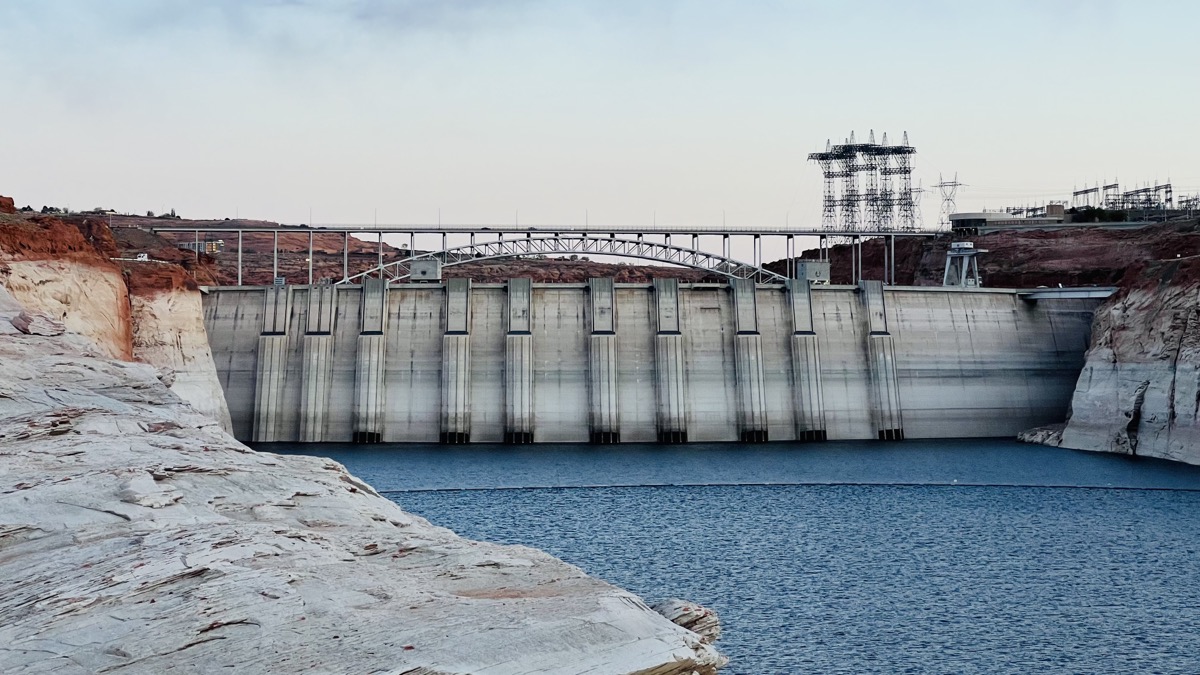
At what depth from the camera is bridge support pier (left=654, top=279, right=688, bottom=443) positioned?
5744 cm

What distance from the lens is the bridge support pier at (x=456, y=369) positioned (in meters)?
56.7

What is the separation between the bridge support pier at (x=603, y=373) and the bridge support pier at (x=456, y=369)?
5758 millimetres

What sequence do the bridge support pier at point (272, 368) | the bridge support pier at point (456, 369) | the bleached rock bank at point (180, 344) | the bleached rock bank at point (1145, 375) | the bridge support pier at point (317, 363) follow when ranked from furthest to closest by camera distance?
1. the bridge support pier at point (272, 368)
2. the bridge support pier at point (317, 363)
3. the bridge support pier at point (456, 369)
4. the bleached rock bank at point (180, 344)
5. the bleached rock bank at point (1145, 375)

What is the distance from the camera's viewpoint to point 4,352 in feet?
81.6

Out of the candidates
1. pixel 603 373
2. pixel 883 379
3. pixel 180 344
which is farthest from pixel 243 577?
pixel 883 379

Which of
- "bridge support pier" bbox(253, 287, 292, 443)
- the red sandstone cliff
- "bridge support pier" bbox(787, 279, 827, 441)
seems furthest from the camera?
"bridge support pier" bbox(787, 279, 827, 441)

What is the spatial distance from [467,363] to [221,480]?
40235 mm

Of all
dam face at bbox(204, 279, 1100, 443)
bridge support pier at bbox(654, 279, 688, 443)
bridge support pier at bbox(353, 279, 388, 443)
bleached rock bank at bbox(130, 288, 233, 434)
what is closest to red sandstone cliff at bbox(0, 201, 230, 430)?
bleached rock bank at bbox(130, 288, 233, 434)

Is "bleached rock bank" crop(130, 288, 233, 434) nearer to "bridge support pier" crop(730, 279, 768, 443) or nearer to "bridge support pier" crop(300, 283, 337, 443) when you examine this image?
"bridge support pier" crop(300, 283, 337, 443)

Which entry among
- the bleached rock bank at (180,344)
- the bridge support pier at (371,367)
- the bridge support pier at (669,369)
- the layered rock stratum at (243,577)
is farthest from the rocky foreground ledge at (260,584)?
the bridge support pier at (669,369)

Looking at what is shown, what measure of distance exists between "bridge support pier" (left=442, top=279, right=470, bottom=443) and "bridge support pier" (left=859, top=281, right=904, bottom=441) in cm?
1936

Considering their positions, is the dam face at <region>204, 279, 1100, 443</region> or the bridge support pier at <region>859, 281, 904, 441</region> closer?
the dam face at <region>204, 279, 1100, 443</region>

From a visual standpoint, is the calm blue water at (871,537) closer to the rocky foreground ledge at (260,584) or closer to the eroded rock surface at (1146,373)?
the eroded rock surface at (1146,373)

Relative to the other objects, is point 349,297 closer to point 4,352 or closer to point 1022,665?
point 4,352
